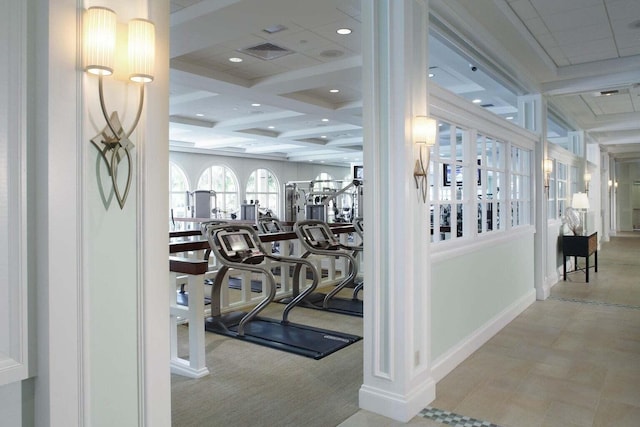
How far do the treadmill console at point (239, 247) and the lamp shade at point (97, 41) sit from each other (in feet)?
11.4

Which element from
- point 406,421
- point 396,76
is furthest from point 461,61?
point 406,421

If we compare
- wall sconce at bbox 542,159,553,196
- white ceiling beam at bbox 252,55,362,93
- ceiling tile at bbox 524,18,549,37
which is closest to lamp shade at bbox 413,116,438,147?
ceiling tile at bbox 524,18,549,37

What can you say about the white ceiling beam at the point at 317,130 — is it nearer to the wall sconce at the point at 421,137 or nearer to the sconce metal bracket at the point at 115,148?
the wall sconce at the point at 421,137

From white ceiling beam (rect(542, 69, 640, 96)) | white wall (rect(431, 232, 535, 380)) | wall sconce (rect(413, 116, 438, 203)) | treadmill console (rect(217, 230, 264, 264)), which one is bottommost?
white wall (rect(431, 232, 535, 380))

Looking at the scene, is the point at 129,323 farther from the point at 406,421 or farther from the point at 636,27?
the point at 636,27

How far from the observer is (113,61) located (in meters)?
1.52

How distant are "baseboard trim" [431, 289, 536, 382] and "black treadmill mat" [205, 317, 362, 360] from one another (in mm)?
995

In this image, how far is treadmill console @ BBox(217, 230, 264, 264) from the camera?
488 cm

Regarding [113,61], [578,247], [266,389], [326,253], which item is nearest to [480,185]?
[326,253]

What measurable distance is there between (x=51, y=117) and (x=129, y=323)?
70 centimetres

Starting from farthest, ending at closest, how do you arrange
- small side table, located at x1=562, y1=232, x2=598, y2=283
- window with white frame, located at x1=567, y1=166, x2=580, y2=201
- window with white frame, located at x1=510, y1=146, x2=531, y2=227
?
window with white frame, located at x1=567, y1=166, x2=580, y2=201 < small side table, located at x1=562, y1=232, x2=598, y2=283 < window with white frame, located at x1=510, y1=146, x2=531, y2=227

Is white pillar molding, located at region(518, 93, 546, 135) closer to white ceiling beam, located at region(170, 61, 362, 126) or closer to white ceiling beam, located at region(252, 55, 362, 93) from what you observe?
white ceiling beam, located at region(252, 55, 362, 93)

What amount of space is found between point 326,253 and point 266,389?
8.85 feet

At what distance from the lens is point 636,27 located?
4.89 m
